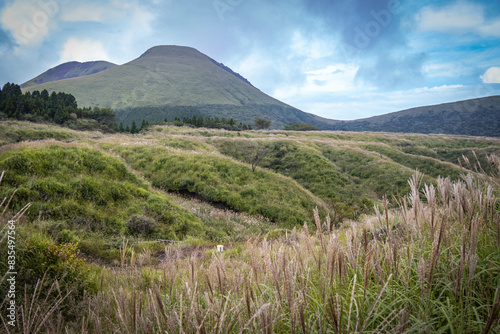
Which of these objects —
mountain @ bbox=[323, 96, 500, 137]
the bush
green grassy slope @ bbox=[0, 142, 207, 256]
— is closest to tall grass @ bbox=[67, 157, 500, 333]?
green grassy slope @ bbox=[0, 142, 207, 256]

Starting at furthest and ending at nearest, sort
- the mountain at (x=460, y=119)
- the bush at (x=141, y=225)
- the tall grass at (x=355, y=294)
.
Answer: the mountain at (x=460, y=119) → the bush at (x=141, y=225) → the tall grass at (x=355, y=294)

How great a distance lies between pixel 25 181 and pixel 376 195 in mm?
28066

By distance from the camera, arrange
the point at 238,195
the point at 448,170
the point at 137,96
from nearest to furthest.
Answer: the point at 238,195, the point at 448,170, the point at 137,96

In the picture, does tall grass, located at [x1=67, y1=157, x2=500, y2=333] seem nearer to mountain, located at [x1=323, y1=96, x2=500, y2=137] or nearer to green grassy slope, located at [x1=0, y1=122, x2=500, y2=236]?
green grassy slope, located at [x1=0, y1=122, x2=500, y2=236]

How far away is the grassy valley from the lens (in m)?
1.46

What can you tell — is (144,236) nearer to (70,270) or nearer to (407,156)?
(70,270)

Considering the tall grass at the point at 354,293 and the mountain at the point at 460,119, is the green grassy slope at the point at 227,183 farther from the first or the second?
the mountain at the point at 460,119

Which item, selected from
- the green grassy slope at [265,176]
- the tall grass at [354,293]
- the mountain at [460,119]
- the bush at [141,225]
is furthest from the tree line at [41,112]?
the mountain at [460,119]

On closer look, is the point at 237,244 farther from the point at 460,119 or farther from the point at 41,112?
the point at 460,119

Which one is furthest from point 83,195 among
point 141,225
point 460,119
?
point 460,119

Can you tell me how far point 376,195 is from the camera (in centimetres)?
2611

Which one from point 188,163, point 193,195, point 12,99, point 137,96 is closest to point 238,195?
point 193,195

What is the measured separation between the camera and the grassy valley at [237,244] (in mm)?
1464

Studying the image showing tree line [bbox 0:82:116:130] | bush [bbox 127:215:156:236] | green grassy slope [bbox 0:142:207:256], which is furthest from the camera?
tree line [bbox 0:82:116:130]
